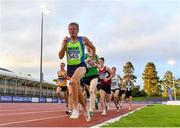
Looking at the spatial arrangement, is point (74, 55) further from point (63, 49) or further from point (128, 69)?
point (128, 69)

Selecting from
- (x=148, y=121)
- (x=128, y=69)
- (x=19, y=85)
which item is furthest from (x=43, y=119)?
(x=128, y=69)

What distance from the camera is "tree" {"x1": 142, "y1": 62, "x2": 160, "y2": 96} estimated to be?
113500 mm

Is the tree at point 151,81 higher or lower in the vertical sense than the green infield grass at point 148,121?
higher

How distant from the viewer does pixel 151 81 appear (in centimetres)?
11475

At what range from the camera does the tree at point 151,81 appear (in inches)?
4469

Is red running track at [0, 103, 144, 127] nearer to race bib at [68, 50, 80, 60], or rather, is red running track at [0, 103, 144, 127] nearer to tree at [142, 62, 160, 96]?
race bib at [68, 50, 80, 60]

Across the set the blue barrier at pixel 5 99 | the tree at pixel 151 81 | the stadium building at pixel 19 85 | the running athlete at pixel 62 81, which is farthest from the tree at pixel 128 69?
the running athlete at pixel 62 81

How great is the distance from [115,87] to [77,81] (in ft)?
34.8

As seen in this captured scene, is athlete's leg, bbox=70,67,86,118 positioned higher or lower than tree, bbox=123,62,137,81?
lower

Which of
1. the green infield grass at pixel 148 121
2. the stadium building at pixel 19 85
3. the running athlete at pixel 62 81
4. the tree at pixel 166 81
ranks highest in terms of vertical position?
the tree at pixel 166 81

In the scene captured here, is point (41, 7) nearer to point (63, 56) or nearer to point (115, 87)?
point (115, 87)

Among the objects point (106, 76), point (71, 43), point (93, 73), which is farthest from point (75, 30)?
point (106, 76)

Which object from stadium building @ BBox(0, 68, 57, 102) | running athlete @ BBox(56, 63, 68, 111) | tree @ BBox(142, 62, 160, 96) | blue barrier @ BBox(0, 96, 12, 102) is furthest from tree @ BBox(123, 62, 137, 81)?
running athlete @ BBox(56, 63, 68, 111)

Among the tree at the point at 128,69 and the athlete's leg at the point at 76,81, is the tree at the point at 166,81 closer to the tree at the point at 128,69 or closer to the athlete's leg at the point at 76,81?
the tree at the point at 128,69
